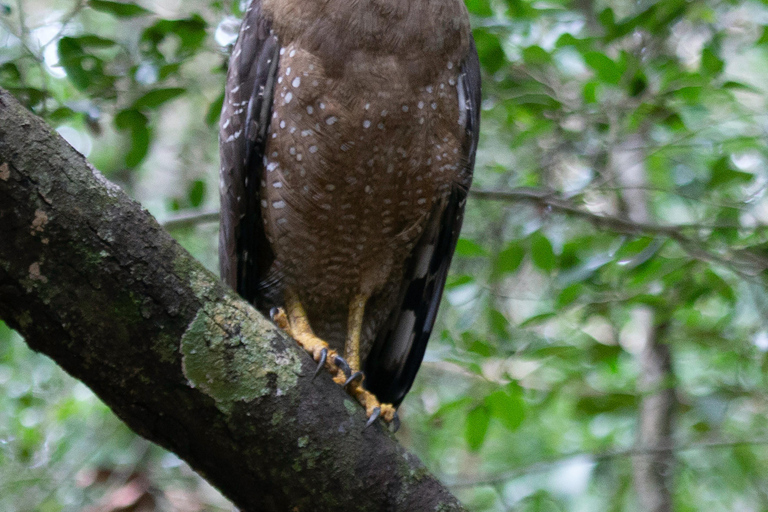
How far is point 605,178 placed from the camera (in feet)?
13.8

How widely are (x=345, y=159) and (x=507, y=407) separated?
A: 160 cm

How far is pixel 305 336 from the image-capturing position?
3131 millimetres

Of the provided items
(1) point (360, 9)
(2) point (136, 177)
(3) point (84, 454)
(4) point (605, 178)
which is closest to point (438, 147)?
(1) point (360, 9)

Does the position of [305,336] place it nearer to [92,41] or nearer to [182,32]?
[182,32]

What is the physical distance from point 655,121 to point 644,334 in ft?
5.22

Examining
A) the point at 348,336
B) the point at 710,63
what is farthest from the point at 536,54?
the point at 348,336

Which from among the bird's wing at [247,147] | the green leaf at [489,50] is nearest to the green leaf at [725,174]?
the green leaf at [489,50]

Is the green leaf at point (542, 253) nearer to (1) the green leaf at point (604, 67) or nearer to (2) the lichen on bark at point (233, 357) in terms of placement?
(1) the green leaf at point (604, 67)

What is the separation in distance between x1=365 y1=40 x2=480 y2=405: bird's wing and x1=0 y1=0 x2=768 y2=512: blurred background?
0.23 metres

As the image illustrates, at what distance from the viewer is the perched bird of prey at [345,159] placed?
9.72 ft

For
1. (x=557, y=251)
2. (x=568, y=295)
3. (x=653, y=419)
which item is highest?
(x=568, y=295)

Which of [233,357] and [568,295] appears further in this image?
[568,295]

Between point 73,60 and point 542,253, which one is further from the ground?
point 73,60

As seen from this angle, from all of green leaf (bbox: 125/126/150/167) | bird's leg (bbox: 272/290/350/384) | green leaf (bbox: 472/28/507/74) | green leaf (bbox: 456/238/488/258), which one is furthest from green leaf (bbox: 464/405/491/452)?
green leaf (bbox: 125/126/150/167)
